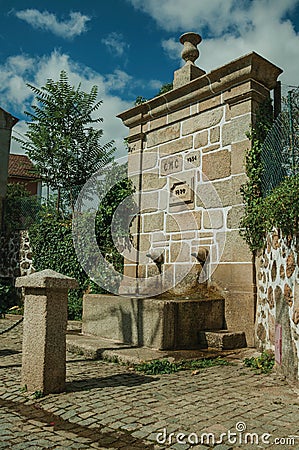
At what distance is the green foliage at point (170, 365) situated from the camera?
434 centimetres

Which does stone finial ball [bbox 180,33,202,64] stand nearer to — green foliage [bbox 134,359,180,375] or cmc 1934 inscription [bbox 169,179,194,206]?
cmc 1934 inscription [bbox 169,179,194,206]

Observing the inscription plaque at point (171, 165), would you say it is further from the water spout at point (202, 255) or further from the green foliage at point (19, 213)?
the green foliage at point (19, 213)

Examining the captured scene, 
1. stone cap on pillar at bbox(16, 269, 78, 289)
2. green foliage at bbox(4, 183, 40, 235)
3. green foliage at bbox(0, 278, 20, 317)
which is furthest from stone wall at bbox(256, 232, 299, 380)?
green foliage at bbox(4, 183, 40, 235)

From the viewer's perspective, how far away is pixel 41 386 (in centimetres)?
352


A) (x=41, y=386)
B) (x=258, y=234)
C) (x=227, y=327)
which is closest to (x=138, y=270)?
(x=227, y=327)

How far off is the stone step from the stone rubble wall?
6343 mm

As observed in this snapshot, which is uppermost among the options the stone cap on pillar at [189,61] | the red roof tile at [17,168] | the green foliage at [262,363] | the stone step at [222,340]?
the red roof tile at [17,168]

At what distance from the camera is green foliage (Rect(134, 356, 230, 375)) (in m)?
4.34

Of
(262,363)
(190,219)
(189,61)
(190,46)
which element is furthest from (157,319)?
(190,46)

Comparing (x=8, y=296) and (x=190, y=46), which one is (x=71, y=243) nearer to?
(x=8, y=296)

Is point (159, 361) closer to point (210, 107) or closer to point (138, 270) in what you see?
point (138, 270)

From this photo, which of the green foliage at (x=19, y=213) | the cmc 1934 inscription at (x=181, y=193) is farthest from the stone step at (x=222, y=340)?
the green foliage at (x=19, y=213)

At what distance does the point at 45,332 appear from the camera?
11.6 ft

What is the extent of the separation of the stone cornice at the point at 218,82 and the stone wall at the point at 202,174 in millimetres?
13
